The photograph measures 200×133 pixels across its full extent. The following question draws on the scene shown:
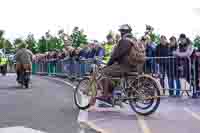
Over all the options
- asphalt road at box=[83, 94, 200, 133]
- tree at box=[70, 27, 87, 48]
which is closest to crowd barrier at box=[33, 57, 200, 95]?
asphalt road at box=[83, 94, 200, 133]

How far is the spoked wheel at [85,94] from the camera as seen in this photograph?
9.87 m

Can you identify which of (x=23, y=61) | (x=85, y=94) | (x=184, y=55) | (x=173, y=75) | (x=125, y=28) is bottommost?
(x=85, y=94)

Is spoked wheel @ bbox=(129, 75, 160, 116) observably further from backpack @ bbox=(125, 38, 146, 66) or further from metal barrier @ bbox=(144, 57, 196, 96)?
metal barrier @ bbox=(144, 57, 196, 96)

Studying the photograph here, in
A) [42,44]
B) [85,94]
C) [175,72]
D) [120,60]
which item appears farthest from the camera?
[42,44]

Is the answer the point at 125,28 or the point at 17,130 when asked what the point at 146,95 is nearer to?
the point at 125,28

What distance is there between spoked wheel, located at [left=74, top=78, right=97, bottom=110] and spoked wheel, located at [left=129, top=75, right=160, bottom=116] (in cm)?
98

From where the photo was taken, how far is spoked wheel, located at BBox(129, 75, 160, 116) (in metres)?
8.93

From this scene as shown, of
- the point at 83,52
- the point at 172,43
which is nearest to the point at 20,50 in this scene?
the point at 83,52

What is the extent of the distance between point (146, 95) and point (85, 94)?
1652mm

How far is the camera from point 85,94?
10.1 meters

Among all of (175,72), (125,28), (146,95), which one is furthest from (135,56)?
(175,72)

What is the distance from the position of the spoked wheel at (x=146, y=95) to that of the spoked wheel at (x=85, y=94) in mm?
983

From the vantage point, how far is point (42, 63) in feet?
91.8

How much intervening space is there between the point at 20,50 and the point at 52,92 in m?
3.99
